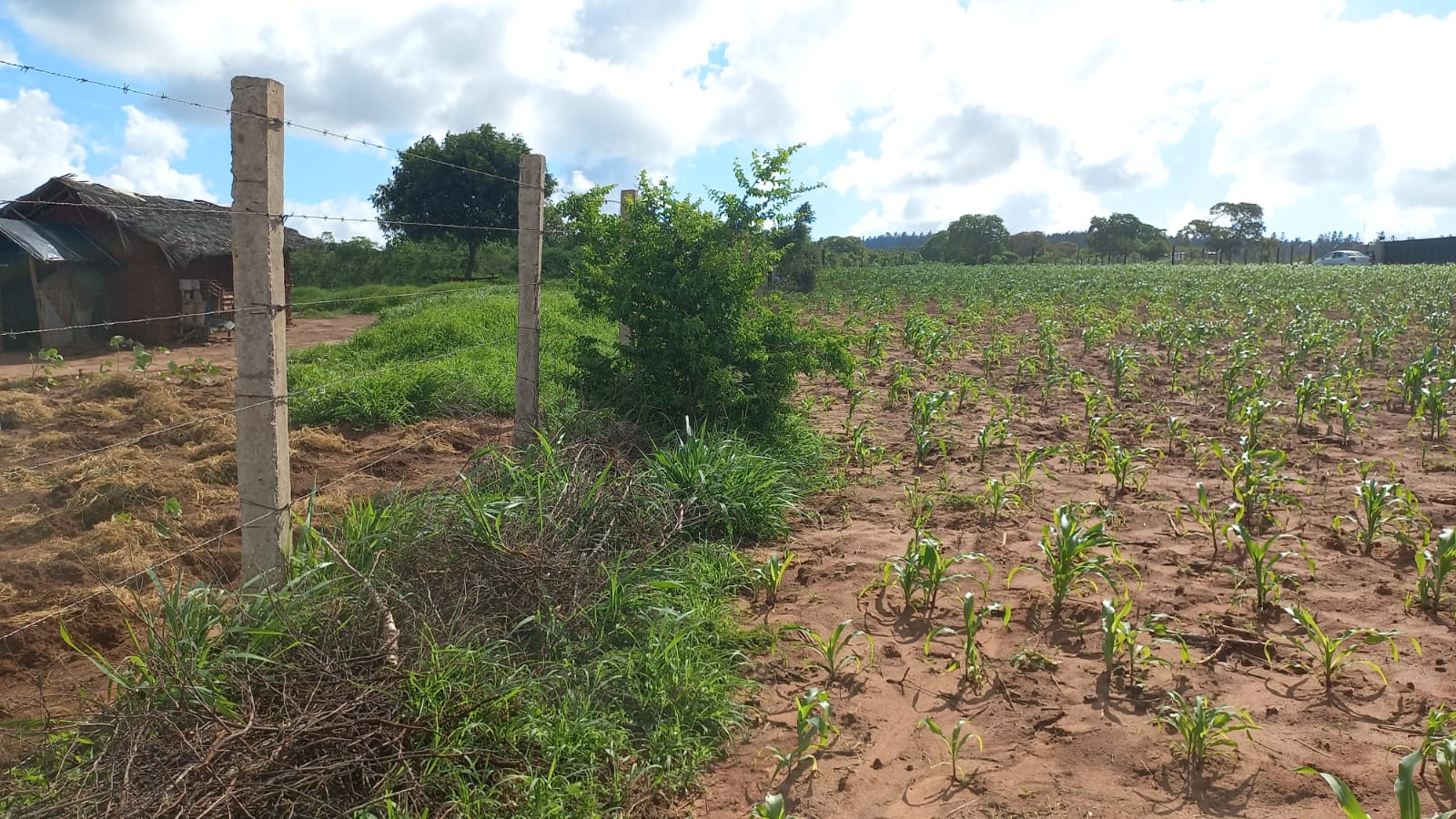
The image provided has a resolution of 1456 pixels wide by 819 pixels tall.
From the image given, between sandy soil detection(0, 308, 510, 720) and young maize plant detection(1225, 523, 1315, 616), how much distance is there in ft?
15.2

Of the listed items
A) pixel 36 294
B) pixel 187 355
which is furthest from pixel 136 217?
pixel 187 355

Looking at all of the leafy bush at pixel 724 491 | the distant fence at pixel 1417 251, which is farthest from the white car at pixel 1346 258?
the leafy bush at pixel 724 491

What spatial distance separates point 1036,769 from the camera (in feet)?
10.3

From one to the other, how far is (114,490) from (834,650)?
16.5 feet

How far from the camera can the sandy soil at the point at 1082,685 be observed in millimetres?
3008

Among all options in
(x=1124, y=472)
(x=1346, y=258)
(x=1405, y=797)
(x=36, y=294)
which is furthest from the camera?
(x=1346, y=258)

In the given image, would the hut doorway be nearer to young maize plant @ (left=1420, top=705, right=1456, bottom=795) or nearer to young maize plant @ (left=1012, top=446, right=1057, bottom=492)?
young maize plant @ (left=1012, top=446, right=1057, bottom=492)

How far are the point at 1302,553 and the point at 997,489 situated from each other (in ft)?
5.40

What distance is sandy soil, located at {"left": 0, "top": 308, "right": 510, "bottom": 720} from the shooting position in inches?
166

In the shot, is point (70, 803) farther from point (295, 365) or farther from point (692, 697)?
point (295, 365)

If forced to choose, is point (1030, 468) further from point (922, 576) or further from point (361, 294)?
point (361, 294)

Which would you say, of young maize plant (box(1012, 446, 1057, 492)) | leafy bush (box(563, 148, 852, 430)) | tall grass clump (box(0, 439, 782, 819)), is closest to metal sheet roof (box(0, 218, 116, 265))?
leafy bush (box(563, 148, 852, 430))

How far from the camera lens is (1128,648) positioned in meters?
3.79

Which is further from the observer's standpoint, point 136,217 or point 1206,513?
point 136,217
